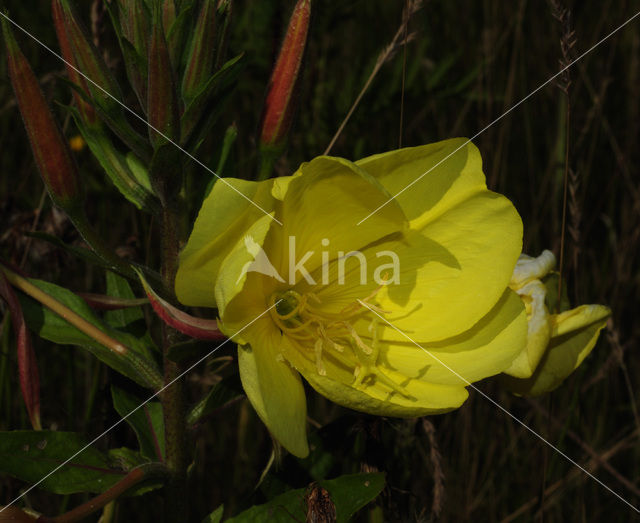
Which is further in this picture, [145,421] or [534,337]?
[145,421]

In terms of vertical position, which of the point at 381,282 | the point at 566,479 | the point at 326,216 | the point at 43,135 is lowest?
the point at 566,479

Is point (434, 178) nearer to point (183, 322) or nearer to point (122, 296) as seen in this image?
point (183, 322)

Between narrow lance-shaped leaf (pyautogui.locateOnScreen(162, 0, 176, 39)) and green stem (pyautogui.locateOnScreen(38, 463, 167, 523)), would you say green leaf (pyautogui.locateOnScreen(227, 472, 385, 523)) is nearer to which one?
green stem (pyautogui.locateOnScreen(38, 463, 167, 523))

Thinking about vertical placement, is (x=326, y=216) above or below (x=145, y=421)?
above

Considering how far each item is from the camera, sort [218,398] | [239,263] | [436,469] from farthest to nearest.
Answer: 1. [436,469]
2. [218,398]
3. [239,263]

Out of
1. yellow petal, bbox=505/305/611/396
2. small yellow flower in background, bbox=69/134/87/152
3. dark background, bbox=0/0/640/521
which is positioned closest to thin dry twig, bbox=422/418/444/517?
dark background, bbox=0/0/640/521

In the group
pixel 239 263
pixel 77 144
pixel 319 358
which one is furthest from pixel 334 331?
pixel 77 144

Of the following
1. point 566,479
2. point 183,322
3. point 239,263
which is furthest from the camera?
point 566,479
